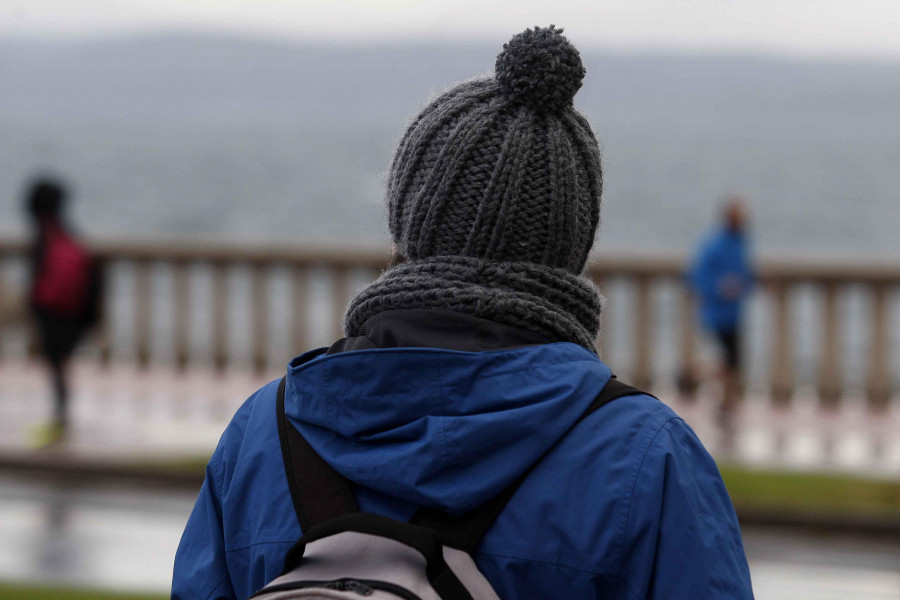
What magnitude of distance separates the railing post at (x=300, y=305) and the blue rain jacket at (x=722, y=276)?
12.9 feet

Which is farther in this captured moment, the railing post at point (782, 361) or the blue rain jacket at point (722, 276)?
the railing post at point (782, 361)

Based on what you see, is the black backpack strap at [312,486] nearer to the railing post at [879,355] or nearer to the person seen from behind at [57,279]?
the person seen from behind at [57,279]

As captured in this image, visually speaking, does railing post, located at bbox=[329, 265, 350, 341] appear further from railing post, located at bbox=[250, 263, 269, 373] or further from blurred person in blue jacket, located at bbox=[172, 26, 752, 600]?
blurred person in blue jacket, located at bbox=[172, 26, 752, 600]

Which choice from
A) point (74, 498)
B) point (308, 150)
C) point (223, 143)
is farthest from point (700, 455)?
point (223, 143)

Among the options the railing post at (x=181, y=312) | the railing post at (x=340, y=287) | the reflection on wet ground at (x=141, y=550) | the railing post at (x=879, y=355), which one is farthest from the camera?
the railing post at (x=181, y=312)

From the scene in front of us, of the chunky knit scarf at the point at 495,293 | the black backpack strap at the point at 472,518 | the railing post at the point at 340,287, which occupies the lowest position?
the railing post at the point at 340,287

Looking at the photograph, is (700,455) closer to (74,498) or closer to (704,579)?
(704,579)

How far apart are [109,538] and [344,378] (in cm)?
657

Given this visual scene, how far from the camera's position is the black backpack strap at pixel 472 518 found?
4.87ft

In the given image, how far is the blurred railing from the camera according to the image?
37.0ft

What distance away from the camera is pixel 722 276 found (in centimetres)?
1088

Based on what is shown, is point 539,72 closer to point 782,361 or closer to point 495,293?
point 495,293

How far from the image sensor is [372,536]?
1.47m

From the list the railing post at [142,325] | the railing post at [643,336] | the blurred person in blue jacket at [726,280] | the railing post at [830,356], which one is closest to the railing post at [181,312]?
the railing post at [142,325]
